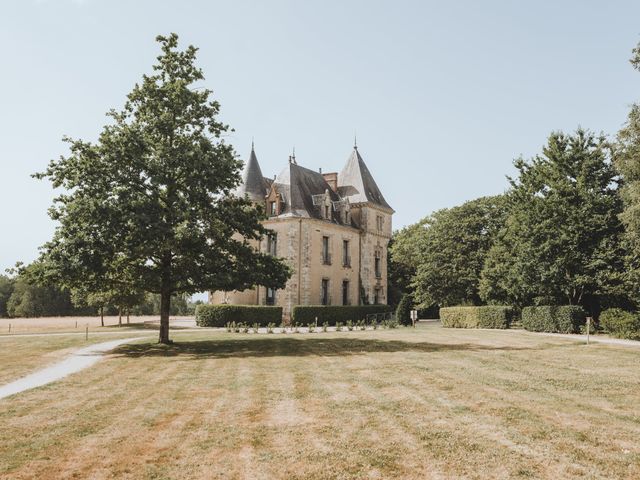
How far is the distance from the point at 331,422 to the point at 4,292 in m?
96.3

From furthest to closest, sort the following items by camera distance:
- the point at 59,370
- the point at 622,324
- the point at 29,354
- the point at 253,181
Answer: the point at 253,181
the point at 622,324
the point at 29,354
the point at 59,370

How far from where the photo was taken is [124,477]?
574 cm

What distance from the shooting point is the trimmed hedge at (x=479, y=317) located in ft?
113

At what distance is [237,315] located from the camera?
118ft

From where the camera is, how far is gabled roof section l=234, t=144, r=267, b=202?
42375 millimetres

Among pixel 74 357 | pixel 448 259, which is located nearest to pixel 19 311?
pixel 448 259

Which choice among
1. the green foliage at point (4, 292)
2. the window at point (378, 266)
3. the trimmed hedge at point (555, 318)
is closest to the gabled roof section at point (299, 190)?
the window at point (378, 266)

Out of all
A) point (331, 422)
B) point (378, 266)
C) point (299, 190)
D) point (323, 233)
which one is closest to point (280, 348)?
point (331, 422)

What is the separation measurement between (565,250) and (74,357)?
24.7 m

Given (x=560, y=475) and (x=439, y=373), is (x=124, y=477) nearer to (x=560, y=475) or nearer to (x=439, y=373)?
(x=560, y=475)

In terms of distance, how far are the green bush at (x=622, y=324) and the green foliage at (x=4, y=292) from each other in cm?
8856

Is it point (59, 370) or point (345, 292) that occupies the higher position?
point (345, 292)

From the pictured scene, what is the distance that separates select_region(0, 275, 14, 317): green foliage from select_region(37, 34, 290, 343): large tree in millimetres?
78243

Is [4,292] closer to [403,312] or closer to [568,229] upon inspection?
[403,312]
